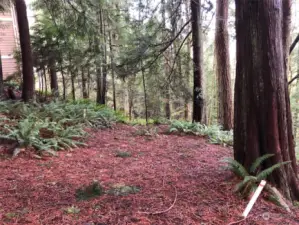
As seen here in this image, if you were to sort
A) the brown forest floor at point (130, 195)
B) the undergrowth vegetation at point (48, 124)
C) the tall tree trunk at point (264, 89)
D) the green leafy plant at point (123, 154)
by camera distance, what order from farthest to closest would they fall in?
1. the green leafy plant at point (123, 154)
2. the undergrowth vegetation at point (48, 124)
3. the tall tree trunk at point (264, 89)
4. the brown forest floor at point (130, 195)

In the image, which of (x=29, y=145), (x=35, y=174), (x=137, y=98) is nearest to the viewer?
(x=35, y=174)

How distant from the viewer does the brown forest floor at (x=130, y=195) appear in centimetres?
240

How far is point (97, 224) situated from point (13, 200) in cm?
116

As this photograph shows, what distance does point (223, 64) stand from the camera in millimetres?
7574

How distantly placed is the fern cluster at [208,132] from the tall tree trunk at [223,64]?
93 cm

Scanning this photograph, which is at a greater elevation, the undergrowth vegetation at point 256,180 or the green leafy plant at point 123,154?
the undergrowth vegetation at point 256,180

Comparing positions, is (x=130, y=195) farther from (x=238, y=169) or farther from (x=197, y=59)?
(x=197, y=59)

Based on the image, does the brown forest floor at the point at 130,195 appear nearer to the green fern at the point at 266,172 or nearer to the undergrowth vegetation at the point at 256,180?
the undergrowth vegetation at the point at 256,180

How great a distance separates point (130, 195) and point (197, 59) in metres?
5.96

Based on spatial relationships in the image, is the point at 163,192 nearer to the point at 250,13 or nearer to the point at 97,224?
the point at 97,224

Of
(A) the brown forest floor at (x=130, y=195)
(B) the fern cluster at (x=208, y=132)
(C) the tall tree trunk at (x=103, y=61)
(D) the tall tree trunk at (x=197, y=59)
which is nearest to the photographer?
(A) the brown forest floor at (x=130, y=195)

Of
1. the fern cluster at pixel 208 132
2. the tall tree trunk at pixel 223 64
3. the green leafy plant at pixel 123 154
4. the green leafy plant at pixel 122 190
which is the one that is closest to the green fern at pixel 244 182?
the green leafy plant at pixel 122 190

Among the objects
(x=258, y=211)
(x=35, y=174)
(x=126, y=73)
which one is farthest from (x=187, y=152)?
(x=126, y=73)

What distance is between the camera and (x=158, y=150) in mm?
5320
